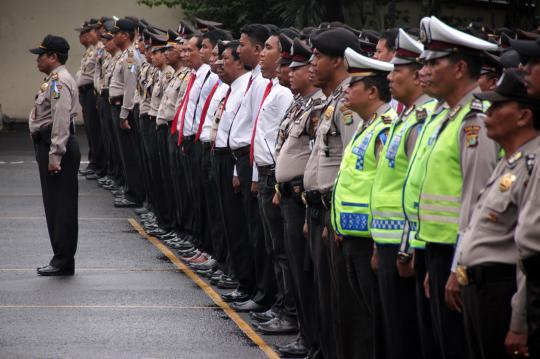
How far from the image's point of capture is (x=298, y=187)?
898 cm

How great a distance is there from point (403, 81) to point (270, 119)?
3171mm

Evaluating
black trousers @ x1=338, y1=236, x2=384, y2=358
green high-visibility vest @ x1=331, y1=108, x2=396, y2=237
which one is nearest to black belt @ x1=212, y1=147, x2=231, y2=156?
black trousers @ x1=338, y1=236, x2=384, y2=358

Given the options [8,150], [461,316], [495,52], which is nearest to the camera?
[461,316]

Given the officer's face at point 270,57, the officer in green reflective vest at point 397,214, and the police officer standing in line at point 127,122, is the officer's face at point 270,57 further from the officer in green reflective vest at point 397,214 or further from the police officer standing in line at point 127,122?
the police officer standing in line at point 127,122

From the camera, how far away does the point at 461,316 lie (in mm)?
6402

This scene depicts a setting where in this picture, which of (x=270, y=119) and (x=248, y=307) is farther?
(x=248, y=307)

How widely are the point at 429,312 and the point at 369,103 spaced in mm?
1548

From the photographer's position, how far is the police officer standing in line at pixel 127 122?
58.7ft

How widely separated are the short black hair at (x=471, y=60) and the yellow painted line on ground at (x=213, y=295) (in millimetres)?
3379

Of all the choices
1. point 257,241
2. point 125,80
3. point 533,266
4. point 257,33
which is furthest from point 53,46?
point 533,266

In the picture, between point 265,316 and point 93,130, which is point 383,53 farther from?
point 93,130

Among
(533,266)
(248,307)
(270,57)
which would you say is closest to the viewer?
(533,266)

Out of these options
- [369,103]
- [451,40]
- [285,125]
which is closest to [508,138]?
[451,40]

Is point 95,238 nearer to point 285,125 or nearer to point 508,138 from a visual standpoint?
point 285,125
